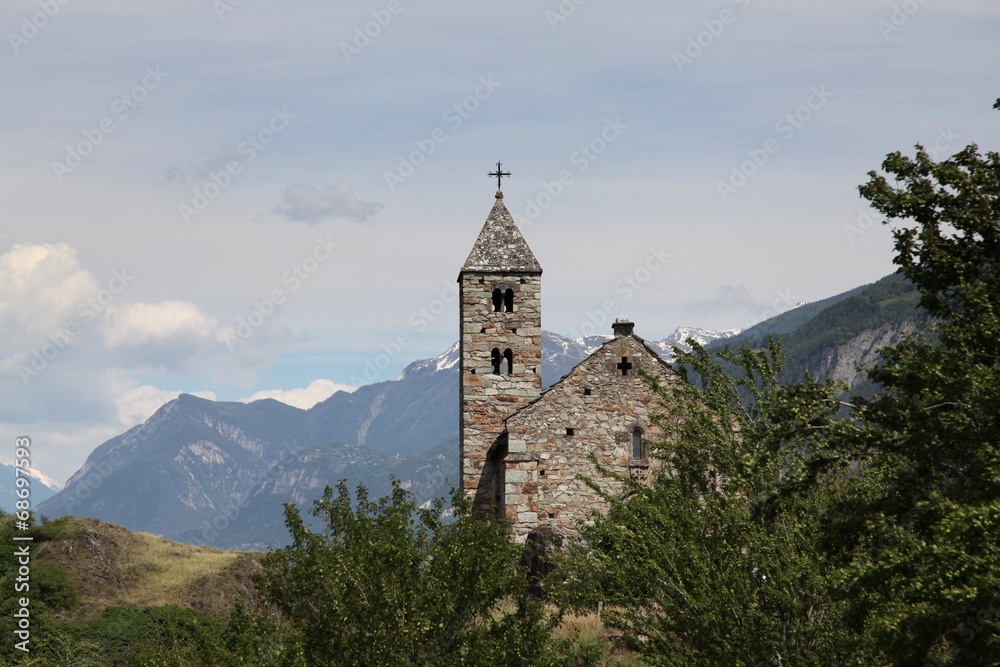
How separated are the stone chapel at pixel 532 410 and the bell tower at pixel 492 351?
0.04m

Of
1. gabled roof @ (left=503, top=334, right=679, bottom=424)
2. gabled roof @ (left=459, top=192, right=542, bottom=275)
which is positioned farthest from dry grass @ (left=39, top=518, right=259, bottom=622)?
gabled roof @ (left=503, top=334, right=679, bottom=424)

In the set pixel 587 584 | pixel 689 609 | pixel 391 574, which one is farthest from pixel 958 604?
pixel 391 574

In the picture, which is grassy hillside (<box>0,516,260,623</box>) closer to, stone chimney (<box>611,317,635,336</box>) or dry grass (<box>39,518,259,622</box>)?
dry grass (<box>39,518,259,622</box>)

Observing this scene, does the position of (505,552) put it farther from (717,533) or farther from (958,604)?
(958,604)

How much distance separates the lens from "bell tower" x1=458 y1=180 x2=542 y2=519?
3562 cm

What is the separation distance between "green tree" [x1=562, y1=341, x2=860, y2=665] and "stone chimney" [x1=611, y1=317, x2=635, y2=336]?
15571mm

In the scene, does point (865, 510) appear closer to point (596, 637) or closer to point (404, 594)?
point (404, 594)

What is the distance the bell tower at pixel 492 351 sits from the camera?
35625 millimetres

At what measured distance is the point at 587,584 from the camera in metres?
16.0

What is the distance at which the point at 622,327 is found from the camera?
3325 centimetres

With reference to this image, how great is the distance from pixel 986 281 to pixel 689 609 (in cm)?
622

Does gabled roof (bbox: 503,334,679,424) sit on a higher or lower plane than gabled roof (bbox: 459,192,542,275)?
lower

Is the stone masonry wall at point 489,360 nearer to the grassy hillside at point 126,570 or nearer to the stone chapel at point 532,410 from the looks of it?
the stone chapel at point 532,410

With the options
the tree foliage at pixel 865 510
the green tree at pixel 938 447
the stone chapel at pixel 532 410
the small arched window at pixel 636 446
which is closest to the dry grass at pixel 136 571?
the stone chapel at pixel 532 410
